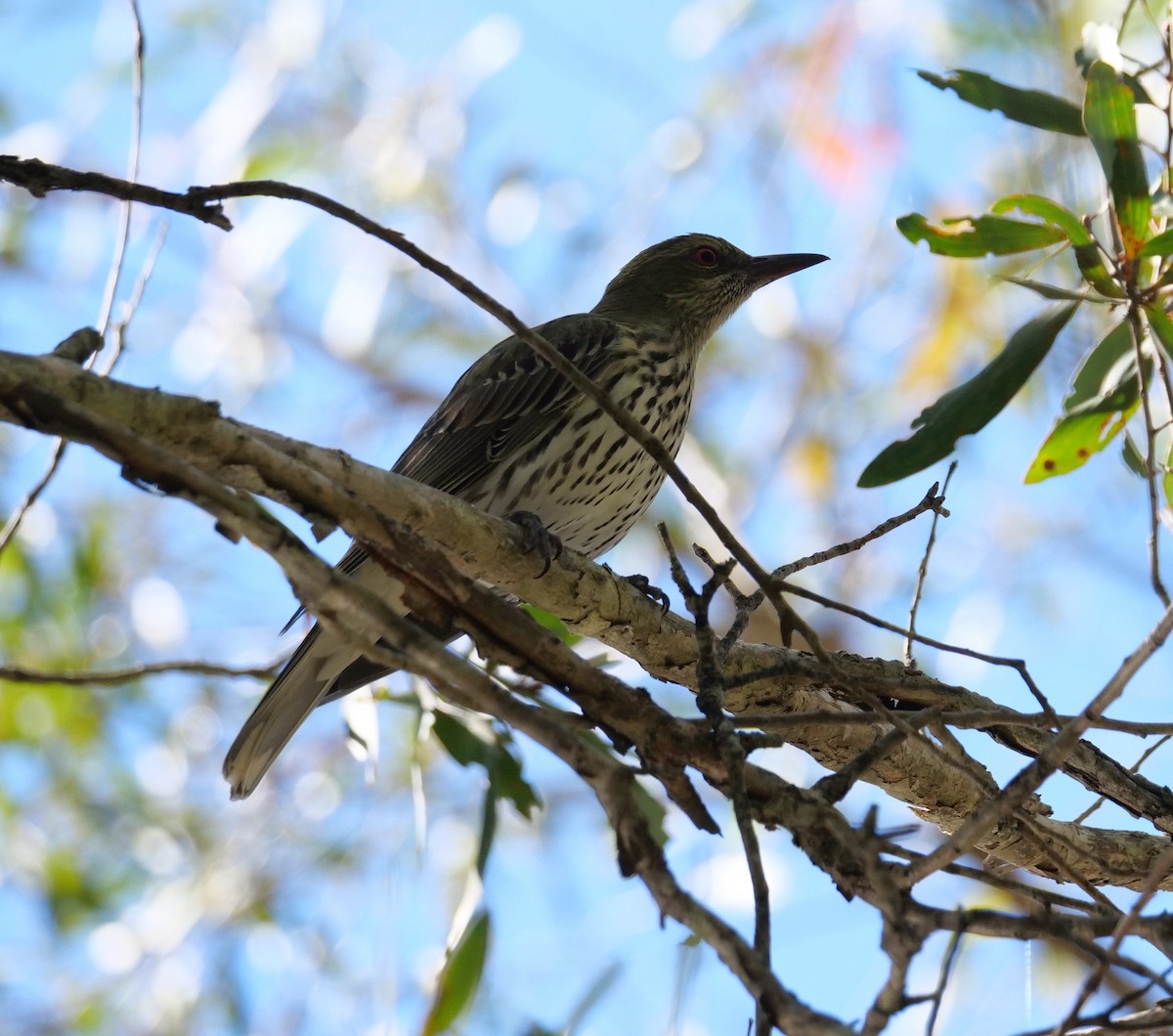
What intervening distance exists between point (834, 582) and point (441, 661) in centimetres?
656

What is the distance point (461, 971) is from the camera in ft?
10.2

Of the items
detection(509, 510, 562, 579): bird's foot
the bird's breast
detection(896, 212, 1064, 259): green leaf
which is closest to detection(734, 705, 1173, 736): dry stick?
detection(509, 510, 562, 579): bird's foot

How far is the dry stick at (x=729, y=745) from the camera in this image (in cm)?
161

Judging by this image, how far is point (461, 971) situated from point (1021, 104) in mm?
2360

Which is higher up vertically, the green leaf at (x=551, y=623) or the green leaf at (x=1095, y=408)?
the green leaf at (x=1095, y=408)

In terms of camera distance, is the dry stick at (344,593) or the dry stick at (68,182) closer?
the dry stick at (344,593)

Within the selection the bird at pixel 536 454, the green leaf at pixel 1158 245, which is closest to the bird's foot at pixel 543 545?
the bird at pixel 536 454

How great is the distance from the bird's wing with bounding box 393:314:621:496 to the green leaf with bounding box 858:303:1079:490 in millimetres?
1223

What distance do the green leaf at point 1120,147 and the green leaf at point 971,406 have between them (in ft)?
0.70

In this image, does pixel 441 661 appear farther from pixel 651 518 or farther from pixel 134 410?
pixel 651 518

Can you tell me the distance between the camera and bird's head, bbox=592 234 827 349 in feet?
15.6

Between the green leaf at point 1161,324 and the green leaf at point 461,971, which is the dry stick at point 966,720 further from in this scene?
the green leaf at point 461,971

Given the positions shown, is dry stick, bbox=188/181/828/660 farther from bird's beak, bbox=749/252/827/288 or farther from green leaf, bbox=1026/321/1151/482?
bird's beak, bbox=749/252/827/288

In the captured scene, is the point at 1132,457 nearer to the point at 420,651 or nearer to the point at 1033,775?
the point at 1033,775
